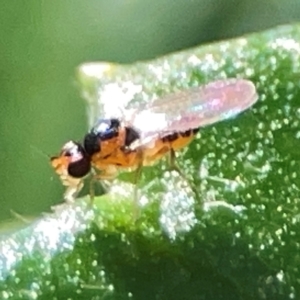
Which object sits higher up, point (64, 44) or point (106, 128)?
point (106, 128)

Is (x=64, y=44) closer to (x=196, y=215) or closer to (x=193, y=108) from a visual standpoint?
(x=193, y=108)

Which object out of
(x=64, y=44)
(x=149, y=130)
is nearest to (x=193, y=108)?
(x=149, y=130)

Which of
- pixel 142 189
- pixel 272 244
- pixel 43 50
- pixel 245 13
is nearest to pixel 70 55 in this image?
pixel 43 50

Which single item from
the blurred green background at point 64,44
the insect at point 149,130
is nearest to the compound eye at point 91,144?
the insect at point 149,130

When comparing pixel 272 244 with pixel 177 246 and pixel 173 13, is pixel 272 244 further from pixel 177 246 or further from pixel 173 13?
pixel 173 13

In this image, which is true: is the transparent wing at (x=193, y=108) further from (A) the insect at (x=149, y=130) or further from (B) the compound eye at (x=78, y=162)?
(B) the compound eye at (x=78, y=162)

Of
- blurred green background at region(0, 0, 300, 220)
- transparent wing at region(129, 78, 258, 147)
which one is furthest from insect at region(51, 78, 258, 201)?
blurred green background at region(0, 0, 300, 220)
